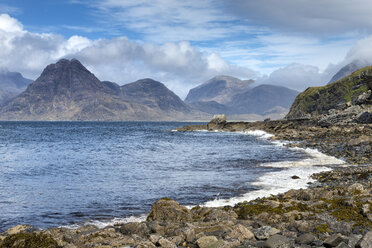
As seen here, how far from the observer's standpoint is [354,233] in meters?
12.3

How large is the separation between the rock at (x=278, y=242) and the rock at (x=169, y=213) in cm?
580

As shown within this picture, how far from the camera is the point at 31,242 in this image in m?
11.7

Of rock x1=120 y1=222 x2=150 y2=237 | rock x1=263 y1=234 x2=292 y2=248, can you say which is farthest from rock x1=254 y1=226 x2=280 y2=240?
rock x1=120 y1=222 x2=150 y2=237

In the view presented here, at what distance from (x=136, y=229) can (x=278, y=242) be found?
5869 mm

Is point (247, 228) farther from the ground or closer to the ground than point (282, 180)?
farther from the ground

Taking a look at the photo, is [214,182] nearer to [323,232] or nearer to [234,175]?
[234,175]

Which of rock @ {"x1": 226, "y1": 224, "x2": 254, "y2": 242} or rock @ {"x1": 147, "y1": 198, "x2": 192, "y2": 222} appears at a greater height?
rock @ {"x1": 226, "y1": 224, "x2": 254, "y2": 242}

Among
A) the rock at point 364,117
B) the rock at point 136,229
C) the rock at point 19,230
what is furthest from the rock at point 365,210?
the rock at point 364,117

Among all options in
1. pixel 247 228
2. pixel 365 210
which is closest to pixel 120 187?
pixel 247 228

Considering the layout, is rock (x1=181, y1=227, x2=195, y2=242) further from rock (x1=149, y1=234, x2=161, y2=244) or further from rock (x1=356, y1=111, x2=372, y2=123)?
rock (x1=356, y1=111, x2=372, y2=123)

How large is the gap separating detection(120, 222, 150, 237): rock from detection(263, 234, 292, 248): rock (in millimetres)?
5121

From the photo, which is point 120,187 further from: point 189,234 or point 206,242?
point 206,242

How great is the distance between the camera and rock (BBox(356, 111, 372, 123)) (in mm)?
85844

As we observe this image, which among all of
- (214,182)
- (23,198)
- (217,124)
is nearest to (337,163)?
(214,182)
